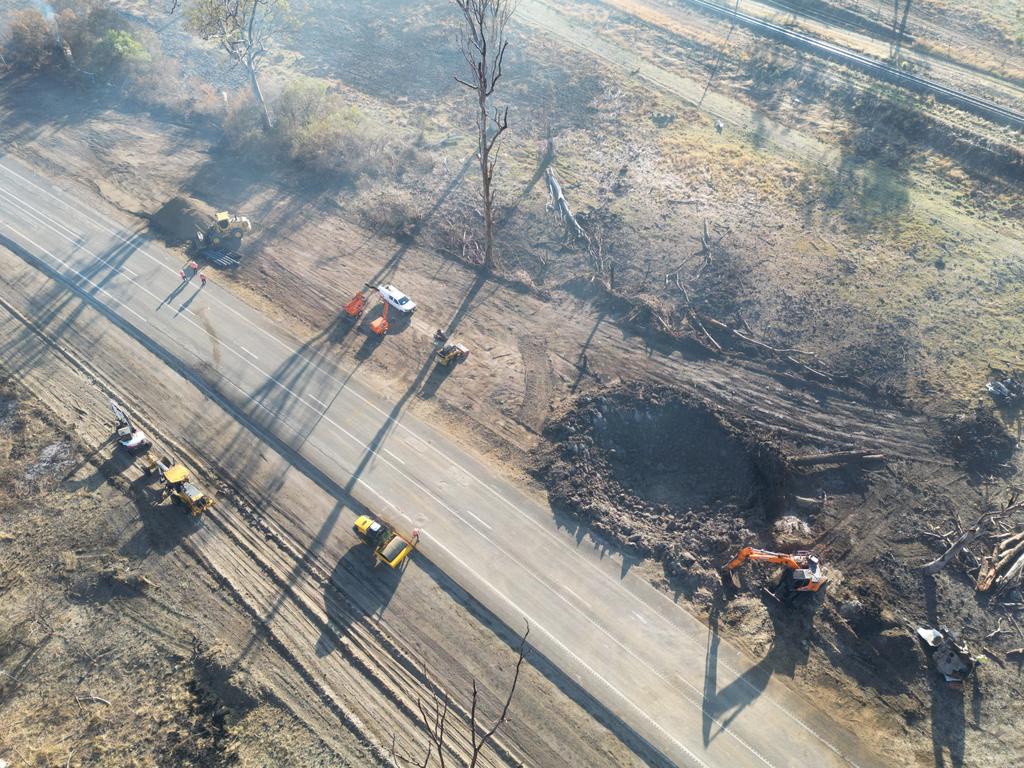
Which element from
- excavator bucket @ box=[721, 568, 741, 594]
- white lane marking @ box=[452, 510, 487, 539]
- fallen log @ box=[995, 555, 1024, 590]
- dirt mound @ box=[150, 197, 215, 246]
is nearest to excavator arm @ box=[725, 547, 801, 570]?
excavator bucket @ box=[721, 568, 741, 594]

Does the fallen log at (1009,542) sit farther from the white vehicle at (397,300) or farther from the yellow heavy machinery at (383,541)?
the white vehicle at (397,300)

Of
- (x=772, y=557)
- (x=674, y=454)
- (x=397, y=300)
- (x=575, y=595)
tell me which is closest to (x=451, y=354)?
(x=397, y=300)

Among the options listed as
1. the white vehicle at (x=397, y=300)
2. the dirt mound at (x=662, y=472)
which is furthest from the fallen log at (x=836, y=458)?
the white vehicle at (x=397, y=300)

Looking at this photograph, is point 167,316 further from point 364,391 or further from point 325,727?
point 325,727

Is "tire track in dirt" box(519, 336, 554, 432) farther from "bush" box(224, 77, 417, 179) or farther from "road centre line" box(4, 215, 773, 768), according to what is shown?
"bush" box(224, 77, 417, 179)

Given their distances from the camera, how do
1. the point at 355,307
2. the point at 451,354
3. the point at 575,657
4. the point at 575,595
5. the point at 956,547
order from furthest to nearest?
the point at 355,307
the point at 451,354
the point at 575,595
the point at 956,547
the point at 575,657

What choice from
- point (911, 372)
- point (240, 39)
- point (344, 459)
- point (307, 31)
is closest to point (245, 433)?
point (344, 459)

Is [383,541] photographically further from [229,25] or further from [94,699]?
[229,25]
